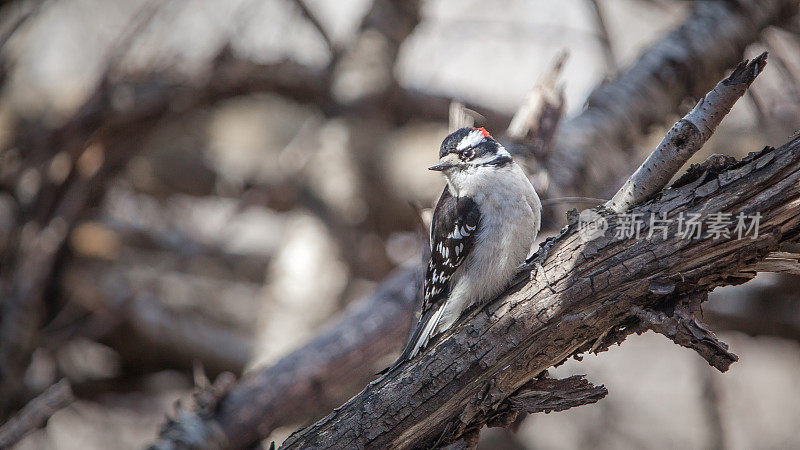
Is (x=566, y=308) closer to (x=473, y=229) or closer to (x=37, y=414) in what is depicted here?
(x=473, y=229)

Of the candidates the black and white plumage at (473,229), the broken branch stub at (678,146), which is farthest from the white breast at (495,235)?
the broken branch stub at (678,146)

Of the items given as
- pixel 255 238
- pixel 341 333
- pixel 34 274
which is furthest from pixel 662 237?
pixel 255 238

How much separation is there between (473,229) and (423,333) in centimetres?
50

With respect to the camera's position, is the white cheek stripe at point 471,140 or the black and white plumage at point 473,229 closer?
the black and white plumage at point 473,229

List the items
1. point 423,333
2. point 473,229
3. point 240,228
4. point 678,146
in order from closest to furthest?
1. point 678,146
2. point 423,333
3. point 473,229
4. point 240,228

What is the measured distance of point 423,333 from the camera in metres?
2.49

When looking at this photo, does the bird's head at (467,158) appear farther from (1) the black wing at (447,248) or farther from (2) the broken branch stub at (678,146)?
(2) the broken branch stub at (678,146)

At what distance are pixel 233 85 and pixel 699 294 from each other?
5.24 m

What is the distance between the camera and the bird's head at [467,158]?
2.74m

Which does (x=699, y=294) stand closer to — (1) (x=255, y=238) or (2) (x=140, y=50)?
(2) (x=140, y=50)

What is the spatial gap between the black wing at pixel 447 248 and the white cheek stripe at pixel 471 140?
239 mm

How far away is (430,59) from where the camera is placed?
6484mm

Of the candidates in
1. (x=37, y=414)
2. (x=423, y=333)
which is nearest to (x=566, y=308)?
(x=423, y=333)

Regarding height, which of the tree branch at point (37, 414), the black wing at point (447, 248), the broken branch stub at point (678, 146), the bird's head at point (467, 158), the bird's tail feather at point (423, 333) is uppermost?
the tree branch at point (37, 414)
